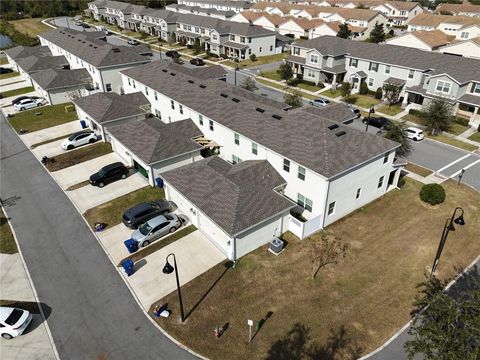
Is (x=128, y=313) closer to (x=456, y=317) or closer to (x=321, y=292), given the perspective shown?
(x=321, y=292)

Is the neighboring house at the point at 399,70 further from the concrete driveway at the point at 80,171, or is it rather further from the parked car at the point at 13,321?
the parked car at the point at 13,321

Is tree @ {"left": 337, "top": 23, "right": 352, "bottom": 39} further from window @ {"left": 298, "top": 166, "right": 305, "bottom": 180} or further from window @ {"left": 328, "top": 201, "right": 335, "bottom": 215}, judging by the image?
window @ {"left": 328, "top": 201, "right": 335, "bottom": 215}

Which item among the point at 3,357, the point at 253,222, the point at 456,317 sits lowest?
the point at 3,357

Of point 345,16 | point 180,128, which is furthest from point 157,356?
point 345,16

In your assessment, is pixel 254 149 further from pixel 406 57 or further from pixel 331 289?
pixel 406 57

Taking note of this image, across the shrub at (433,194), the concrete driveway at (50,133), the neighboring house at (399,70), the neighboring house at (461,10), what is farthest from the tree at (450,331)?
the neighboring house at (461,10)

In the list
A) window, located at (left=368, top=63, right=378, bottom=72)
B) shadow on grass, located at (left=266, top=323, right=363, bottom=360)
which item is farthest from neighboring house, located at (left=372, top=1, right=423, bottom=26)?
shadow on grass, located at (left=266, top=323, right=363, bottom=360)
